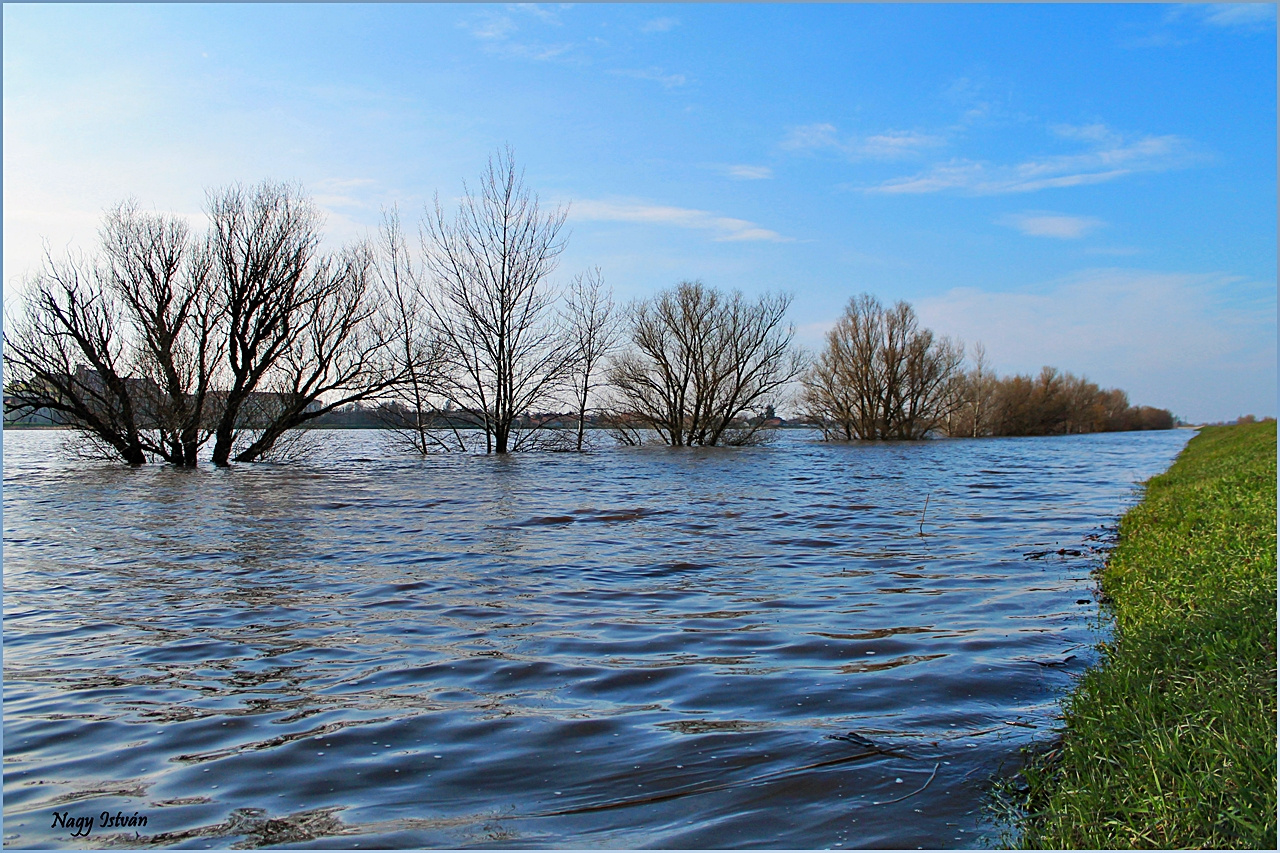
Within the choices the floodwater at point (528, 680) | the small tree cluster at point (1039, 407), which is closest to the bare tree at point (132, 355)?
the floodwater at point (528, 680)

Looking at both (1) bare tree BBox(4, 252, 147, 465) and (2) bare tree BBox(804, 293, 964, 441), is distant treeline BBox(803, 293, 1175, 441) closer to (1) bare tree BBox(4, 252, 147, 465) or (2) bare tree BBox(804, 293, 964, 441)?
(2) bare tree BBox(804, 293, 964, 441)

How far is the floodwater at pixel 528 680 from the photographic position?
322 centimetres

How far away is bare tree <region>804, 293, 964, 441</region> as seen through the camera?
56.7m

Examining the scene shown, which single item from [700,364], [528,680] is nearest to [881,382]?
[700,364]

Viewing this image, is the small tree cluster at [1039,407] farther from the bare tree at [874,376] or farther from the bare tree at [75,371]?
the bare tree at [75,371]

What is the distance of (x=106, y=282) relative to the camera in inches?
961

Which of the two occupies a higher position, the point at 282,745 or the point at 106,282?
the point at 106,282

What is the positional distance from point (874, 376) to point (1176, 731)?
5633 cm

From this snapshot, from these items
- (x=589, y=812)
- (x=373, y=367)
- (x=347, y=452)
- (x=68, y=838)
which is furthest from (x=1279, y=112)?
(x=347, y=452)

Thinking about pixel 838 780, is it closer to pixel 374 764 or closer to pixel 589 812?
pixel 589 812

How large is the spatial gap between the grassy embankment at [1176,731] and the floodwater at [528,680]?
340 millimetres

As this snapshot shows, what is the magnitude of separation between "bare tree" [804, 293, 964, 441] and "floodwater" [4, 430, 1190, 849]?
151 ft

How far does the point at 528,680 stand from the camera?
16.2 feet

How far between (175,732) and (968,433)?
79.4 metres
